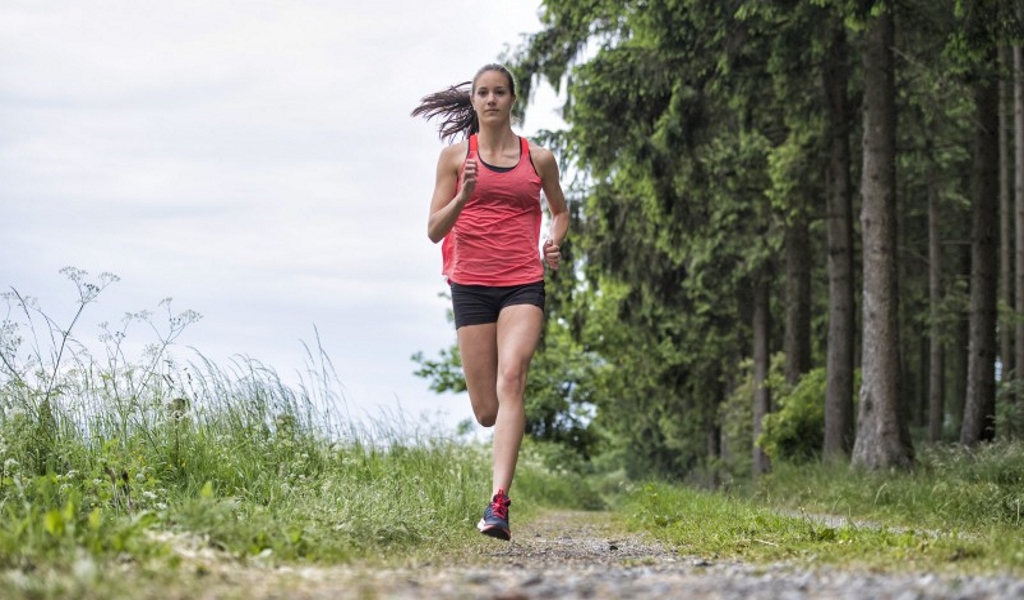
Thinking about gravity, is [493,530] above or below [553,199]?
below

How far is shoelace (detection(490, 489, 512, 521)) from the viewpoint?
20.9 feet

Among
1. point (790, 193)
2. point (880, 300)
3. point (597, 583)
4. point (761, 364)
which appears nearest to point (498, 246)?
point (597, 583)

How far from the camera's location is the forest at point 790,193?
14664mm

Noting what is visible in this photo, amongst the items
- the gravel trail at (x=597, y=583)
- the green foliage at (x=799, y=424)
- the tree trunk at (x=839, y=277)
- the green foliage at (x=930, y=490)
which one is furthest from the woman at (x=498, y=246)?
the green foliage at (x=799, y=424)

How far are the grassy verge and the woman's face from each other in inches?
104

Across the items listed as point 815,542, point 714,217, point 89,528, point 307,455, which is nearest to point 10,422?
point 307,455

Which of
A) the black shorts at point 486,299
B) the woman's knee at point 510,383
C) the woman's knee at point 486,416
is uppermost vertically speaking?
the black shorts at point 486,299

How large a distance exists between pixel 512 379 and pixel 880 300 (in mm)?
8783

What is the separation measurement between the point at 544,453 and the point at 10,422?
80.9 feet

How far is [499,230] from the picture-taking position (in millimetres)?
6949

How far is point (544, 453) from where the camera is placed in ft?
102

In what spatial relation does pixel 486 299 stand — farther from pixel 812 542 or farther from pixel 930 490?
pixel 930 490

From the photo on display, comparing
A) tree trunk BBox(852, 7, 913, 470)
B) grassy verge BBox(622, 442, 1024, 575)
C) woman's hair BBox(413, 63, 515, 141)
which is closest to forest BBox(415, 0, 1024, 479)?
tree trunk BBox(852, 7, 913, 470)

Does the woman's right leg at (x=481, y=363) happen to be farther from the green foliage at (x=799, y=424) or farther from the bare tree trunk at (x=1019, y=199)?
the bare tree trunk at (x=1019, y=199)
